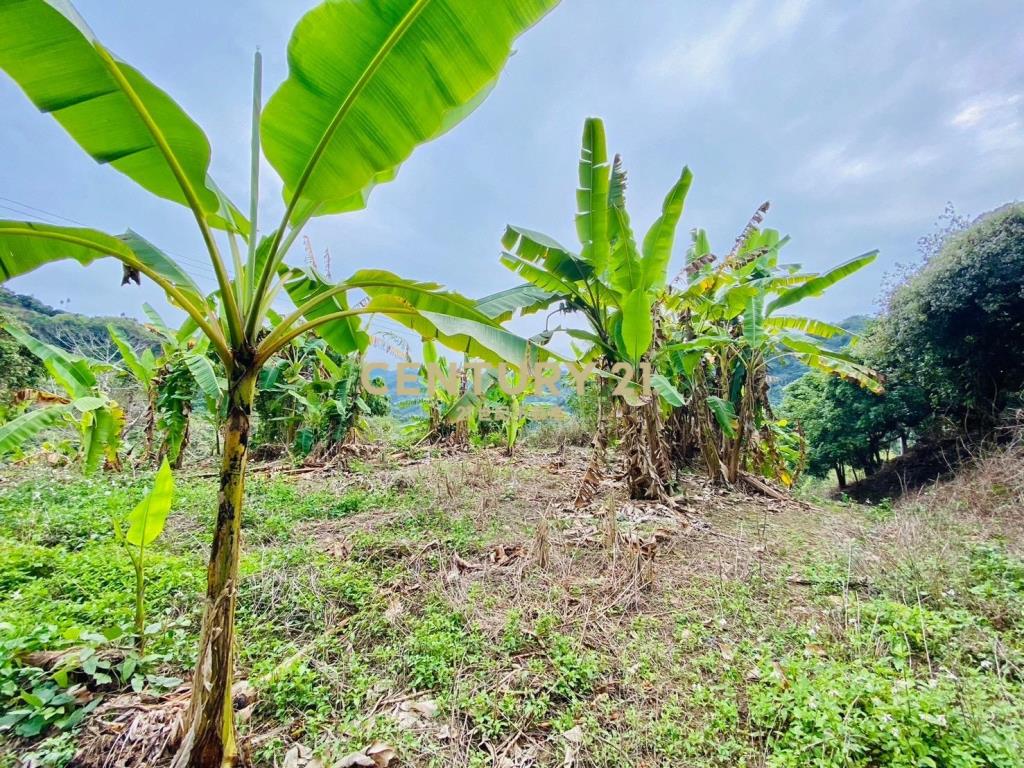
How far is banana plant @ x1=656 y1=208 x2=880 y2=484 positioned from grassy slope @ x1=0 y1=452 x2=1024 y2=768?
1843 mm

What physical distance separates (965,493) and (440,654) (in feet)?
18.7

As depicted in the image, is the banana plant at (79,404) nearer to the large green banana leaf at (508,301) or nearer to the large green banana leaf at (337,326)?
the large green banana leaf at (337,326)

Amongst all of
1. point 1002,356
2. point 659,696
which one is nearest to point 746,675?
point 659,696

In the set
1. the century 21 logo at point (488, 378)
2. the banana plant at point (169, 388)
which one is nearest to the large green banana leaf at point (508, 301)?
the century 21 logo at point (488, 378)

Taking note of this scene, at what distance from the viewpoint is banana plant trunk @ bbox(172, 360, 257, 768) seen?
1271 millimetres

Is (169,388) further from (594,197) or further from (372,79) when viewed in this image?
(594,197)

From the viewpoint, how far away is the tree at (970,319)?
6.04m

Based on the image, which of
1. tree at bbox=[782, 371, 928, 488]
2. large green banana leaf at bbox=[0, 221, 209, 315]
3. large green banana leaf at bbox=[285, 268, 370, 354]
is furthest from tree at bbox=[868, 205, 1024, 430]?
large green banana leaf at bbox=[0, 221, 209, 315]

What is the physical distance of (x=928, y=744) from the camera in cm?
137

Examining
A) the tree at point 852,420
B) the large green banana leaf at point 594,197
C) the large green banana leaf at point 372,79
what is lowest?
the tree at point 852,420

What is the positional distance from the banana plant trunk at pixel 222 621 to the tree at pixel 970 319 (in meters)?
9.48

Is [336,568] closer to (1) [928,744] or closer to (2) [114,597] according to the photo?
(2) [114,597]

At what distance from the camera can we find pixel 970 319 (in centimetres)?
647

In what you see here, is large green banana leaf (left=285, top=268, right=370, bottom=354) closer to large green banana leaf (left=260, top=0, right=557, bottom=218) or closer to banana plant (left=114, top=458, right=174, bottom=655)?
large green banana leaf (left=260, top=0, right=557, bottom=218)
